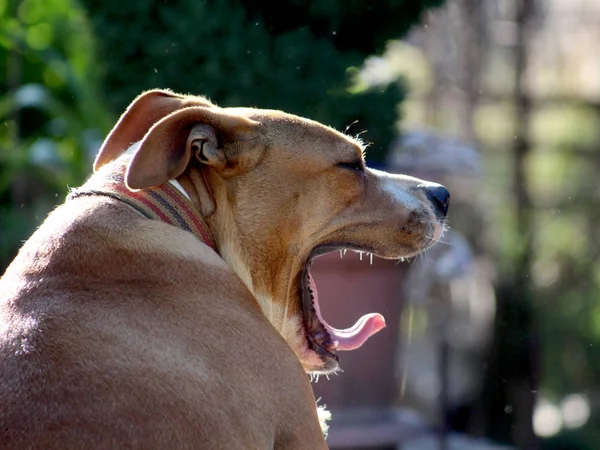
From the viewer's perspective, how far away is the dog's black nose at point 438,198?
120 inches

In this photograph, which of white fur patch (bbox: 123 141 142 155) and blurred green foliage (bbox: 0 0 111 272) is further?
blurred green foliage (bbox: 0 0 111 272)

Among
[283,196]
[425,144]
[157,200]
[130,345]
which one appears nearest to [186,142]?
[157,200]

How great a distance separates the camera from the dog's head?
2639mm

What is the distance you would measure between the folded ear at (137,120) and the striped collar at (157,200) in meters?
0.26

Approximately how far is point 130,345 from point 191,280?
25 cm

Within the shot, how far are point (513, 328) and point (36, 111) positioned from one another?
3624mm

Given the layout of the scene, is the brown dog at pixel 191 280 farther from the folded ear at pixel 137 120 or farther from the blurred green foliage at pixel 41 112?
the blurred green foliage at pixel 41 112

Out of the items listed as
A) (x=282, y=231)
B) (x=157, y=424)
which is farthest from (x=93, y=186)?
(x=157, y=424)

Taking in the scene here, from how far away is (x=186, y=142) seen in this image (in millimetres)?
2561

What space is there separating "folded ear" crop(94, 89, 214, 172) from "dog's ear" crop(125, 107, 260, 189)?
0.28 metres

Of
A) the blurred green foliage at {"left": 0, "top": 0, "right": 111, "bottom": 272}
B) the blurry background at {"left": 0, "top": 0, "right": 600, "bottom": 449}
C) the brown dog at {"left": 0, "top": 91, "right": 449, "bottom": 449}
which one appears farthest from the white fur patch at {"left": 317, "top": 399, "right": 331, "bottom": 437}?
the blurred green foliage at {"left": 0, "top": 0, "right": 111, "bottom": 272}

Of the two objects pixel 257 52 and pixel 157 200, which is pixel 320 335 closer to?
pixel 157 200

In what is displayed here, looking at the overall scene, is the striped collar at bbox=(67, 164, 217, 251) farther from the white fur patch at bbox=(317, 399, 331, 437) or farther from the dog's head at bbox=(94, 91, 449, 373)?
the white fur patch at bbox=(317, 399, 331, 437)

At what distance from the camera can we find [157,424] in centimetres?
215
